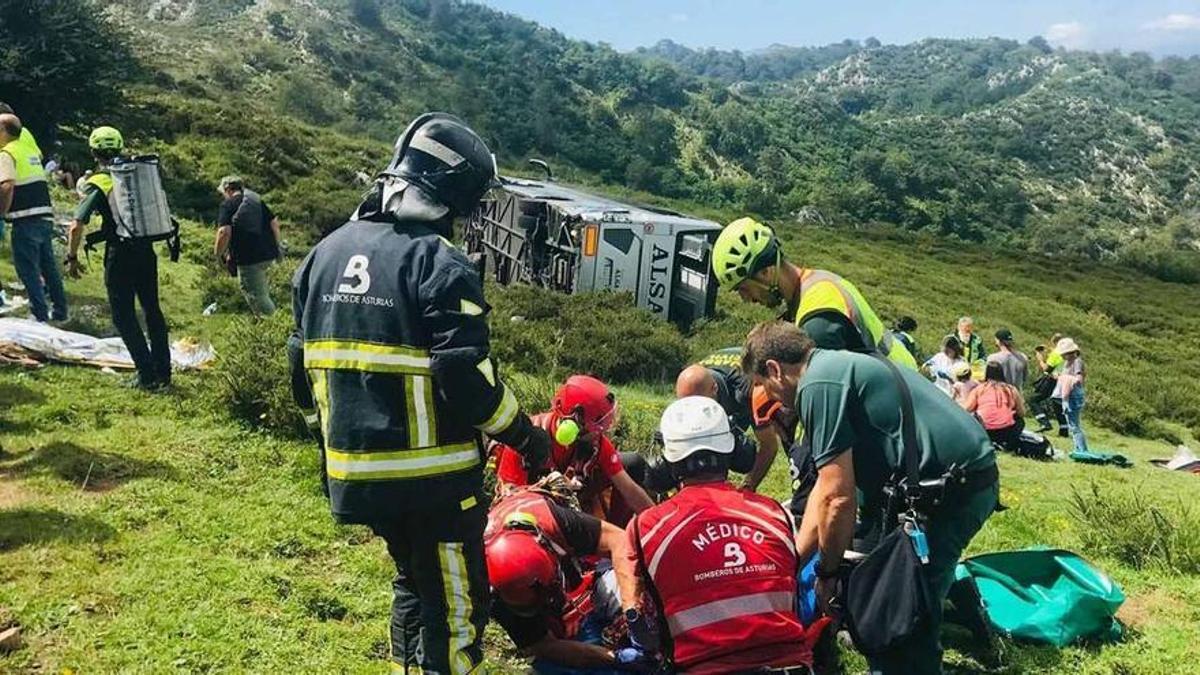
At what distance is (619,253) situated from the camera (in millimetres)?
16906

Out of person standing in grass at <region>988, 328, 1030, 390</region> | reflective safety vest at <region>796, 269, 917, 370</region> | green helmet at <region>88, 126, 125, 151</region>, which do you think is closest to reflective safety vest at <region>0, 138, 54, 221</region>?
green helmet at <region>88, 126, 125, 151</region>

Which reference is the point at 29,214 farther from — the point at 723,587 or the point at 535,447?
the point at 723,587

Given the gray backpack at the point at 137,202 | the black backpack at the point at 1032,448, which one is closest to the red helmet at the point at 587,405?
the gray backpack at the point at 137,202

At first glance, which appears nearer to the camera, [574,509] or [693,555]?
[693,555]

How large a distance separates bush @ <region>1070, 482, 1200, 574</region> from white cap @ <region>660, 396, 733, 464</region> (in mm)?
4331

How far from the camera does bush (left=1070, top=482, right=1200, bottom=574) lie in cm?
600

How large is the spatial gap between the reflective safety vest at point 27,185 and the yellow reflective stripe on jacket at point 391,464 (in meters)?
6.43

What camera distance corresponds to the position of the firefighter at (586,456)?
456 cm

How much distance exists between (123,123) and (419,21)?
9779 cm

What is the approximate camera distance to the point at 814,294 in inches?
158

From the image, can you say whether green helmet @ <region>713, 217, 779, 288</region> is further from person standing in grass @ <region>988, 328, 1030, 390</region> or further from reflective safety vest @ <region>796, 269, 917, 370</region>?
person standing in grass @ <region>988, 328, 1030, 390</region>

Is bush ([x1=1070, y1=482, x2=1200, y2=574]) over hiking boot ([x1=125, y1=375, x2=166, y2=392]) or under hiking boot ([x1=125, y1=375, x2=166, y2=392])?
under

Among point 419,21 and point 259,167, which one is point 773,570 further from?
point 419,21

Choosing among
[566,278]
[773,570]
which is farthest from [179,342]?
[566,278]
